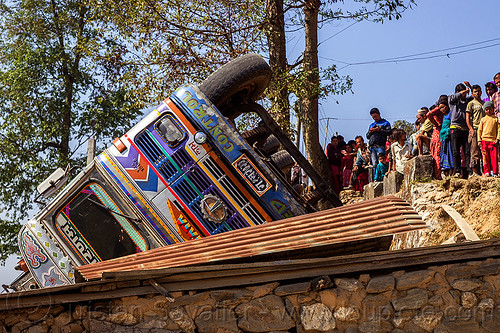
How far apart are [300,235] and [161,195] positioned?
2273 millimetres

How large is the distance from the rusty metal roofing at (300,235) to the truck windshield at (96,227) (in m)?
1.03

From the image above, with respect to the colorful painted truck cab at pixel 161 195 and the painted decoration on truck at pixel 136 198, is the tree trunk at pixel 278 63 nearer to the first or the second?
the colorful painted truck cab at pixel 161 195

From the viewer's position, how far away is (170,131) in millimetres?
8406

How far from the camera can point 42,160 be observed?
2144 cm

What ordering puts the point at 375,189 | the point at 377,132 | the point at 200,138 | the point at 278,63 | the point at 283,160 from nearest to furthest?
the point at 200,138 < the point at 283,160 < the point at 375,189 < the point at 377,132 < the point at 278,63

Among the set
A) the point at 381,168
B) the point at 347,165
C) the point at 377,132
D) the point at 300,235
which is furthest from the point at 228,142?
the point at 347,165

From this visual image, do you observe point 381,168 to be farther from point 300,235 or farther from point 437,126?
point 300,235

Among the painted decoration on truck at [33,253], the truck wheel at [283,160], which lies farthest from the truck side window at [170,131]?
the painted decoration on truck at [33,253]

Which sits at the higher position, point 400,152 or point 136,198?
point 136,198

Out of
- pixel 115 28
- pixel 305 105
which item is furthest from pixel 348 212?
pixel 115 28

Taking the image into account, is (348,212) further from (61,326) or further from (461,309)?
(61,326)

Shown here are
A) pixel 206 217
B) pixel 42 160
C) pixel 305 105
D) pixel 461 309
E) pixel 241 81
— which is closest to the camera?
pixel 461 309

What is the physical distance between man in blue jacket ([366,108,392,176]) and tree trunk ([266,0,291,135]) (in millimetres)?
1879

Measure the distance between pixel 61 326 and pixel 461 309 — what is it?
156 inches
